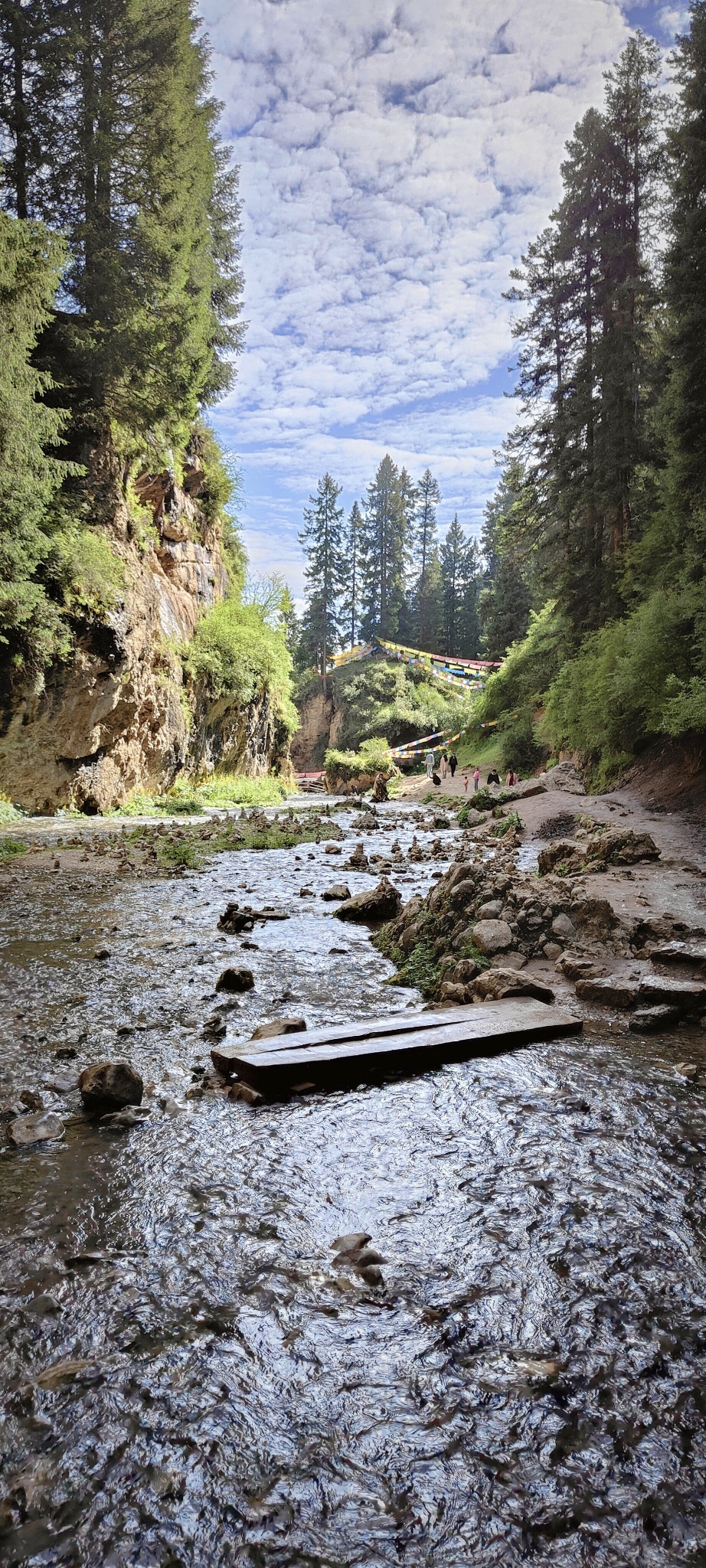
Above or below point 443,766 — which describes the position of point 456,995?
below

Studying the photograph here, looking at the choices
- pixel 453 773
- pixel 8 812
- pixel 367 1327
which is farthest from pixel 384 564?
pixel 367 1327

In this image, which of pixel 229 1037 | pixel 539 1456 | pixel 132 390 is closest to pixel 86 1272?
pixel 539 1456

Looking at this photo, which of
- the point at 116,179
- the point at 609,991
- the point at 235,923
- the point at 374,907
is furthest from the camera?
the point at 116,179

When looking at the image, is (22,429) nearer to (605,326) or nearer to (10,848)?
(10,848)

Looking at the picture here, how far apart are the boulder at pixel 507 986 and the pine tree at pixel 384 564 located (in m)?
71.5

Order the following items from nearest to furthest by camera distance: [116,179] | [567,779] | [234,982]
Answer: [234,982]
[116,179]
[567,779]

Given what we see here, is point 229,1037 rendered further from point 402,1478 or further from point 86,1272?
point 402,1478

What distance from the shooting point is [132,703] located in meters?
19.5

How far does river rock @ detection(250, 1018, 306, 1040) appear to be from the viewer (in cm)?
422

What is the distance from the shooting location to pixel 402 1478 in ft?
5.30

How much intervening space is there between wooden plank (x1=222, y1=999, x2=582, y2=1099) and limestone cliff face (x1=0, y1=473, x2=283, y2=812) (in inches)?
553

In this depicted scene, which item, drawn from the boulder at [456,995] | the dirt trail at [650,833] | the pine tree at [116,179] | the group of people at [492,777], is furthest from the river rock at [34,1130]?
the group of people at [492,777]

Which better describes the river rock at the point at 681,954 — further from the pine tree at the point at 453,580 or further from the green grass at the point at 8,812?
the pine tree at the point at 453,580

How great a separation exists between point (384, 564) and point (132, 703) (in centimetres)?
6151
